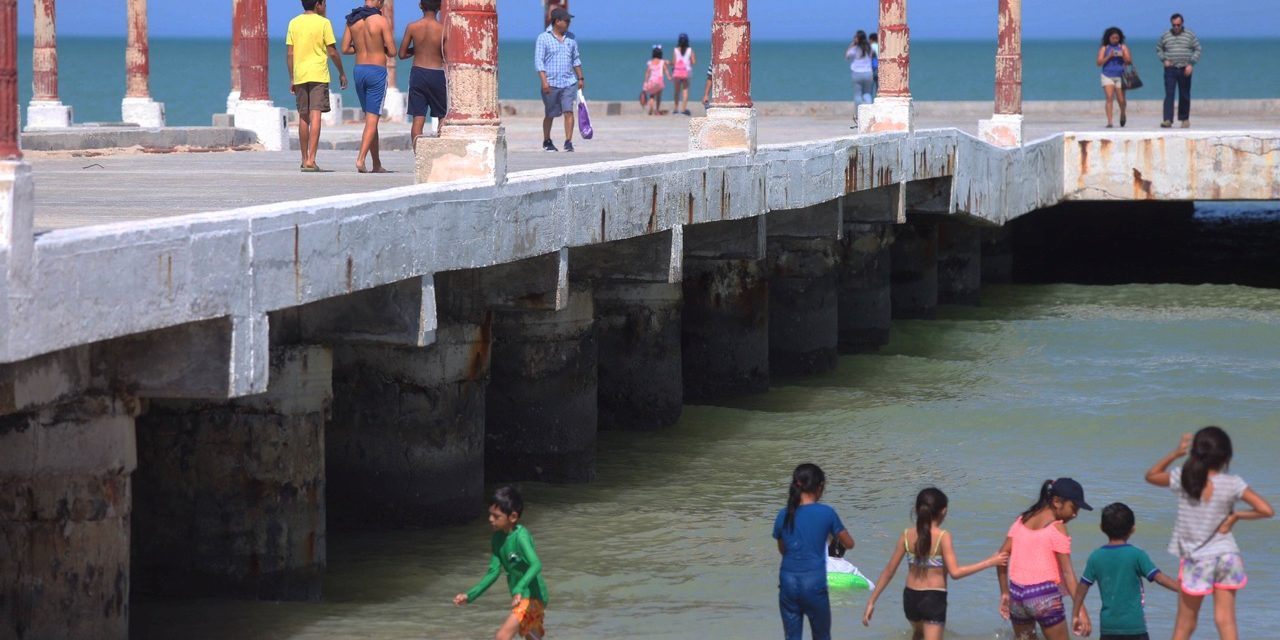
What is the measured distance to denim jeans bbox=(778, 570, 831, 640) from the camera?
865 centimetres

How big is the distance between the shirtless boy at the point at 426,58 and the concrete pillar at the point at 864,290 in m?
7.72

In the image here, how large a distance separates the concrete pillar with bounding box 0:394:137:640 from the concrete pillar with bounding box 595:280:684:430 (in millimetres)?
7478

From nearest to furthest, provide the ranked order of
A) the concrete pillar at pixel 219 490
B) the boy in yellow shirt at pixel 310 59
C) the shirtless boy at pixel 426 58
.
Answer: the concrete pillar at pixel 219 490 → the shirtless boy at pixel 426 58 → the boy in yellow shirt at pixel 310 59

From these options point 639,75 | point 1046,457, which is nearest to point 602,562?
point 1046,457

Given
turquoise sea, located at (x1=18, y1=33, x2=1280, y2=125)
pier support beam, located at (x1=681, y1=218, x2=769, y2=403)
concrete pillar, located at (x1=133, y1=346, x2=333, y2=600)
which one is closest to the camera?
concrete pillar, located at (x1=133, y1=346, x2=333, y2=600)

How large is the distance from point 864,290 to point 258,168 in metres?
8.06

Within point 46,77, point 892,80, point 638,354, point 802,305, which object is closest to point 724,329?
point 802,305

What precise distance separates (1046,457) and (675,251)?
3693 mm

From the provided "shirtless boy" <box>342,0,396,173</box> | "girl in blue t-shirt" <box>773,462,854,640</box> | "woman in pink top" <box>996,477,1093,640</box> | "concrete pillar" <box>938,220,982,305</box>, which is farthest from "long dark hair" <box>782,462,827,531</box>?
"concrete pillar" <box>938,220,982,305</box>

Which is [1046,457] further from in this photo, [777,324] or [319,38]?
[319,38]

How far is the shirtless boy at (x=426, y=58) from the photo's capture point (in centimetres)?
1467

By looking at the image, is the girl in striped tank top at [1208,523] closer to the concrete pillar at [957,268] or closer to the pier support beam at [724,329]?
the pier support beam at [724,329]

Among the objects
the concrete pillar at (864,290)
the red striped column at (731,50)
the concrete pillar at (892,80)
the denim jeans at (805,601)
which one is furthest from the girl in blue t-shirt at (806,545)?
the concrete pillar at (864,290)

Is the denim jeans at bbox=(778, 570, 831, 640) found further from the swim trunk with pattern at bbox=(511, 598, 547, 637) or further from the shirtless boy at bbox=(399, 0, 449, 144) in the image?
the shirtless boy at bbox=(399, 0, 449, 144)
